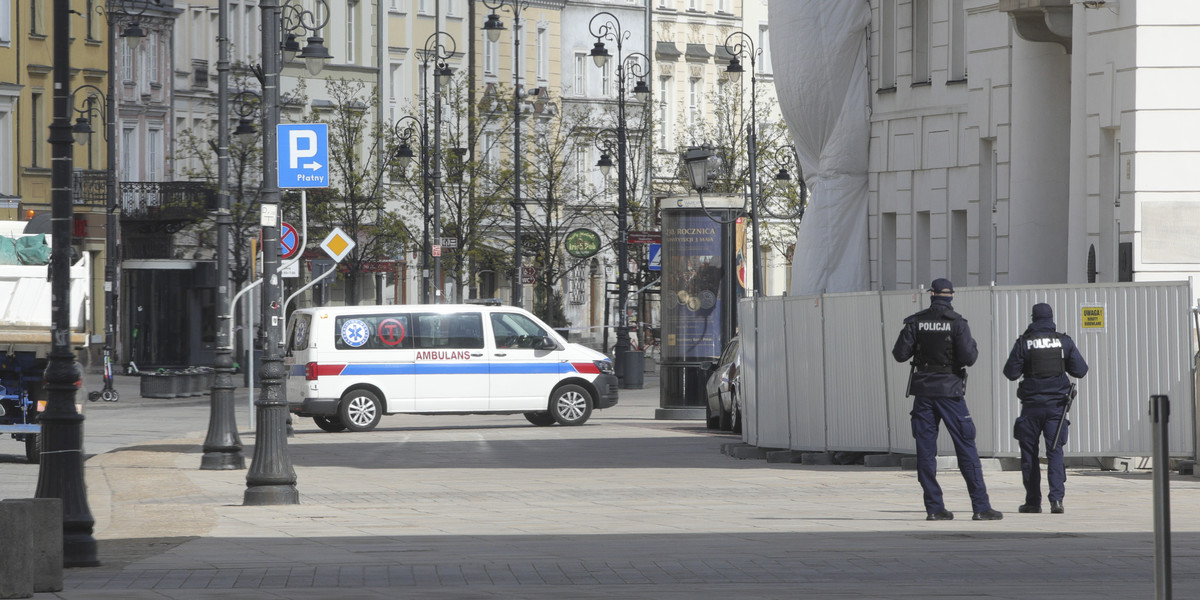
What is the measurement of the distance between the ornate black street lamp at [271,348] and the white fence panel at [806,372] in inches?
233

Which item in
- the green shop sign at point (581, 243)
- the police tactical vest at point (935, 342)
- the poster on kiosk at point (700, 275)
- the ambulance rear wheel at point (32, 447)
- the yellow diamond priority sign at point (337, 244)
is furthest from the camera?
the green shop sign at point (581, 243)

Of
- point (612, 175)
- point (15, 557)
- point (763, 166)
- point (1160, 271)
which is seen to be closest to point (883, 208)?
point (1160, 271)

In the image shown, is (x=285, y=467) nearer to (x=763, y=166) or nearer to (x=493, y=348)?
(x=493, y=348)

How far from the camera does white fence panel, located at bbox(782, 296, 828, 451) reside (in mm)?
23391

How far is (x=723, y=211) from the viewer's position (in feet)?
109

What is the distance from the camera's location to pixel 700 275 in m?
33.5

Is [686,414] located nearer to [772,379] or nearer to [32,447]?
[772,379]

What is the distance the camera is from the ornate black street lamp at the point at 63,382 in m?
12.9

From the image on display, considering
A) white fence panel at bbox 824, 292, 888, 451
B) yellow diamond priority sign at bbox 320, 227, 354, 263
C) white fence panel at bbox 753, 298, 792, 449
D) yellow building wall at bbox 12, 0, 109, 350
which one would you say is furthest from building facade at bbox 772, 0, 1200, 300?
yellow building wall at bbox 12, 0, 109, 350

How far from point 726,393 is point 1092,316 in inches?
403

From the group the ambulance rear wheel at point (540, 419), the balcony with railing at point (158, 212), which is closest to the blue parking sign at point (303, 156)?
the ambulance rear wheel at point (540, 419)

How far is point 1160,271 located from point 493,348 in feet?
43.0

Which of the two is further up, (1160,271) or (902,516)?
(1160,271)

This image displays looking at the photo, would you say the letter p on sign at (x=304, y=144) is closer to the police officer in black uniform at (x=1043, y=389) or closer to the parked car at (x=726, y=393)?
the parked car at (x=726, y=393)
